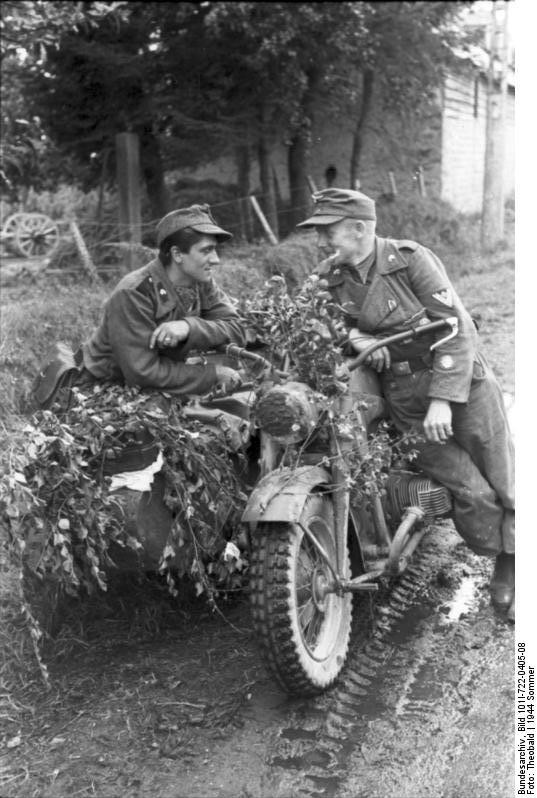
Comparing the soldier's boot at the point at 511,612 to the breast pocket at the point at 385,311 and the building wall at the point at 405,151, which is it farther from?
the building wall at the point at 405,151

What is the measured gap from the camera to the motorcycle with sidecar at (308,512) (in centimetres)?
330

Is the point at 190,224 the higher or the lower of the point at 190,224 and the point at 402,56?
the lower

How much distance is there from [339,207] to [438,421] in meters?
1.00

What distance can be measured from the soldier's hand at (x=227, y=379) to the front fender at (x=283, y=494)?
61 centimetres

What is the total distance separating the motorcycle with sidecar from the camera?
3.30 meters

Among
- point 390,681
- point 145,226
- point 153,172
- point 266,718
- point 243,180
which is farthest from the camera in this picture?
point 243,180

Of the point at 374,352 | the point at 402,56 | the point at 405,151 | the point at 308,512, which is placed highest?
the point at 402,56

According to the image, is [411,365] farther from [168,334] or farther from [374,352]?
[168,334]

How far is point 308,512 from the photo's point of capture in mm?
3477

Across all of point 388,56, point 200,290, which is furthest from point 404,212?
point 200,290

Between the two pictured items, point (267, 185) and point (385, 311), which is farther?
point (267, 185)

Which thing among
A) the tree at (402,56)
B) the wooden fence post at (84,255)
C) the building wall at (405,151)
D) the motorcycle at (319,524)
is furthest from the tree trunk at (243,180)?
the motorcycle at (319,524)

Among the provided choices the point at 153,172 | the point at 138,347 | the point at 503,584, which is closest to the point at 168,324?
the point at 138,347

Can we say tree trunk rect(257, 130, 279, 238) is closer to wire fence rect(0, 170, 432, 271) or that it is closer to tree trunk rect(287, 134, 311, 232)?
wire fence rect(0, 170, 432, 271)
